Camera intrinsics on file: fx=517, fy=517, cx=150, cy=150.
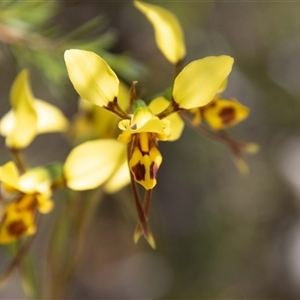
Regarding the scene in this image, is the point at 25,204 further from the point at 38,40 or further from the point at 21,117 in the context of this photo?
the point at 38,40

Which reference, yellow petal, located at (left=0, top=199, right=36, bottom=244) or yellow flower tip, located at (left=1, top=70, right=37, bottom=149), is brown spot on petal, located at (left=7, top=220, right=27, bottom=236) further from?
yellow flower tip, located at (left=1, top=70, right=37, bottom=149)

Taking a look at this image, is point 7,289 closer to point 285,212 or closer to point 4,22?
point 285,212

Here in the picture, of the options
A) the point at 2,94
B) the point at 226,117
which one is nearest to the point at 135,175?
the point at 226,117

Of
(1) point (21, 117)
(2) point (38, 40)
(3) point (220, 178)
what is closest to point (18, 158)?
(1) point (21, 117)

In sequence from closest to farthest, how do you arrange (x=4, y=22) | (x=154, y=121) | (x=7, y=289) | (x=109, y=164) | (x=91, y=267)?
(x=154, y=121)
(x=109, y=164)
(x=4, y=22)
(x=7, y=289)
(x=91, y=267)

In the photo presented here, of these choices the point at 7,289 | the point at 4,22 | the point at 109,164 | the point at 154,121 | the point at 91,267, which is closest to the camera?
the point at 154,121

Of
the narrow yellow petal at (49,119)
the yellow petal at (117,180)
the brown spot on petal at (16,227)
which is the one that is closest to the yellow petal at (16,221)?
the brown spot on petal at (16,227)
